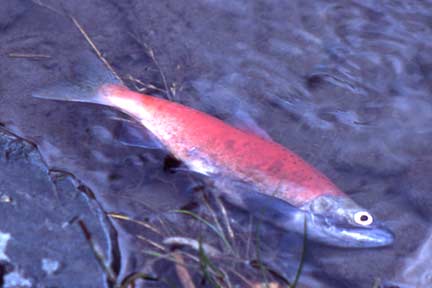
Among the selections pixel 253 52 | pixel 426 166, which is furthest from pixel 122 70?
pixel 426 166

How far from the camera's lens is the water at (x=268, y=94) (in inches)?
129

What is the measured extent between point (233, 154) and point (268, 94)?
2.60 feet

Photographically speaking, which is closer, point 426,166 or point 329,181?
point 329,181

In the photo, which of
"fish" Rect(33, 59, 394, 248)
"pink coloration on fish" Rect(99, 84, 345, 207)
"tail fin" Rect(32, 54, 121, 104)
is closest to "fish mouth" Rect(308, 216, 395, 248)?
"fish" Rect(33, 59, 394, 248)

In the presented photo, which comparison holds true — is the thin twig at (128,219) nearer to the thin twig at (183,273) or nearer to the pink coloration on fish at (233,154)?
the thin twig at (183,273)

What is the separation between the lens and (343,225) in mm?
3221

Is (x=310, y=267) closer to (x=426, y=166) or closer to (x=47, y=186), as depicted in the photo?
(x=426, y=166)

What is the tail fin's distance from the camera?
3561 millimetres

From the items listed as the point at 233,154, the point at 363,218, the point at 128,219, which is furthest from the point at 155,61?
the point at 363,218

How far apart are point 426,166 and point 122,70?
1.74 m

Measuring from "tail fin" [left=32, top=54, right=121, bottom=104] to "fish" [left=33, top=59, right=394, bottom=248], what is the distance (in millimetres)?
514

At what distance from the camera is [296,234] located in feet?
10.6

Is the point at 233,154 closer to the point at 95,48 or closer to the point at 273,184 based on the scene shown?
the point at 273,184

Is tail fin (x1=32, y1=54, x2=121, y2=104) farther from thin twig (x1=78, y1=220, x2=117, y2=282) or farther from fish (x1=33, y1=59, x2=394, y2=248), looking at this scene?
thin twig (x1=78, y1=220, x2=117, y2=282)
